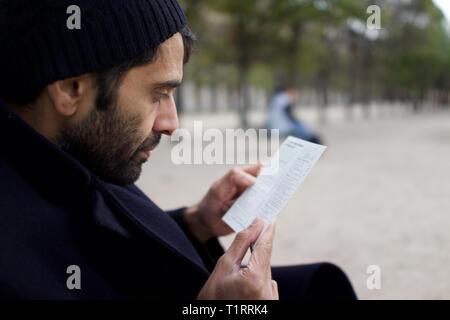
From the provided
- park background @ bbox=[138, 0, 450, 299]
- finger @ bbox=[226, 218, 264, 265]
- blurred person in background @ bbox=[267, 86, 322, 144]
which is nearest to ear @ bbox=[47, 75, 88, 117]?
finger @ bbox=[226, 218, 264, 265]

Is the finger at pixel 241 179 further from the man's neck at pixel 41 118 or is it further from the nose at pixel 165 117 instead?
the man's neck at pixel 41 118

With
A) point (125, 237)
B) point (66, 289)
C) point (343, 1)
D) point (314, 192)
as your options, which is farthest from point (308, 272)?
point (343, 1)

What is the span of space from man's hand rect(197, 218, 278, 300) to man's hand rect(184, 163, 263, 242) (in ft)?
2.00

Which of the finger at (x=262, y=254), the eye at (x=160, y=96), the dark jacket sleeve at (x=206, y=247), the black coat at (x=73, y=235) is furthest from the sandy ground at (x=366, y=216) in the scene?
the eye at (x=160, y=96)

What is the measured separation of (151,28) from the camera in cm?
141

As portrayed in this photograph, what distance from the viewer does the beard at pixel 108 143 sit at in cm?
134

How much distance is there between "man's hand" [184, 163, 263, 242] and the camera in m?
1.99

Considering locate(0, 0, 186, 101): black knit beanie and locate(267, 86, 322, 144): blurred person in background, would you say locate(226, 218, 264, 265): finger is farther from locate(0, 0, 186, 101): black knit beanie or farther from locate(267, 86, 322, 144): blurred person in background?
locate(267, 86, 322, 144): blurred person in background

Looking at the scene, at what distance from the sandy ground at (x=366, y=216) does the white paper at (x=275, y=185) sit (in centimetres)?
179

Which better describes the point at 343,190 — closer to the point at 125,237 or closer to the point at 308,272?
the point at 308,272

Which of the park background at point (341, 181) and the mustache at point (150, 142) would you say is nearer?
the mustache at point (150, 142)

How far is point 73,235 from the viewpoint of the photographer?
121 centimetres

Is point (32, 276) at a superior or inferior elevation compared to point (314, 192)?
superior
